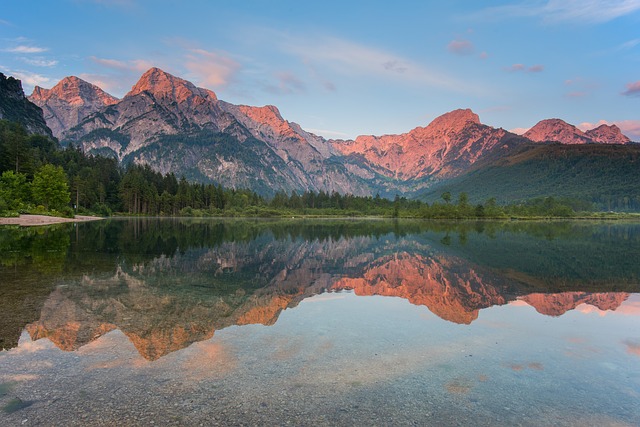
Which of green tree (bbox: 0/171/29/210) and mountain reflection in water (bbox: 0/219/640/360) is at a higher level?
green tree (bbox: 0/171/29/210)

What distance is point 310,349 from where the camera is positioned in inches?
508

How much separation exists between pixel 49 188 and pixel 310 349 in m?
107

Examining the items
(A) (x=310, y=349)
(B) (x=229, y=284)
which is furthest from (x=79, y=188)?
(A) (x=310, y=349)

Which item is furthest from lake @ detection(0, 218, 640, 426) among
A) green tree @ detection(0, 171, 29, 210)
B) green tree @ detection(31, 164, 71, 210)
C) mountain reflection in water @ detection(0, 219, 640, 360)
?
green tree @ detection(31, 164, 71, 210)

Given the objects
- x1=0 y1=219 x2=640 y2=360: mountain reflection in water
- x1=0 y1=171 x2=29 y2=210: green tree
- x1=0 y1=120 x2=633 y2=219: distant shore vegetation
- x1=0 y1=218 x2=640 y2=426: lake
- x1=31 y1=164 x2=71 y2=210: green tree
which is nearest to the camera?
x1=0 y1=218 x2=640 y2=426: lake

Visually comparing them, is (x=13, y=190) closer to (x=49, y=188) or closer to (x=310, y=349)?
(x=49, y=188)

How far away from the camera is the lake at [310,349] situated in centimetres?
873

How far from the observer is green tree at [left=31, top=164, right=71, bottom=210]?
9525 cm

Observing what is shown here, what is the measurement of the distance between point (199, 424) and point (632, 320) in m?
19.2

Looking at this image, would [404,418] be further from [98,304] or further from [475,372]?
[98,304]

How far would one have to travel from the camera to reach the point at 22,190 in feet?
305

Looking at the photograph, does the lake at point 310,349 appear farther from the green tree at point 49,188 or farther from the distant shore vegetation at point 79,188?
the green tree at point 49,188

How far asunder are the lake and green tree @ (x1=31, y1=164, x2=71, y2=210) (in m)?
83.3

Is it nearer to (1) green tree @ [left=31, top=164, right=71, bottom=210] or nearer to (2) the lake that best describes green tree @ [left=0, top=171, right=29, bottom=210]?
(1) green tree @ [left=31, top=164, right=71, bottom=210]
